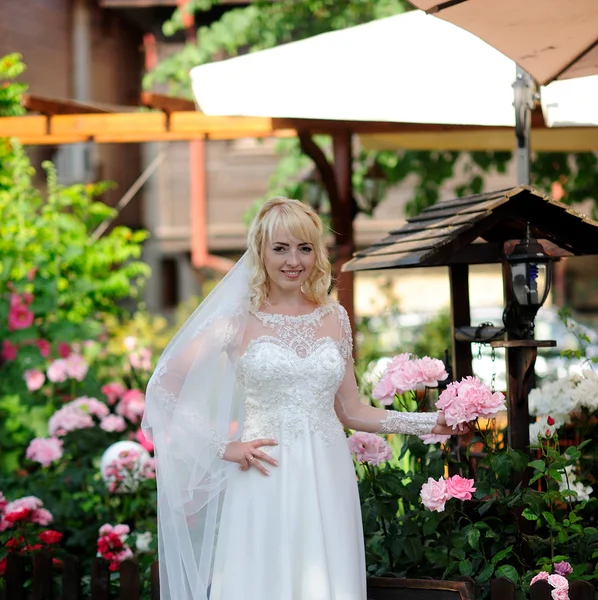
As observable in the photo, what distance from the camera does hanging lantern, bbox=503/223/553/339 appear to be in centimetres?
355

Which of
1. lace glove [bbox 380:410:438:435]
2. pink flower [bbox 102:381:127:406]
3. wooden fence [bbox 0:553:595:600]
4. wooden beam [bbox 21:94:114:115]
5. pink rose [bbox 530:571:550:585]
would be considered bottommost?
wooden fence [bbox 0:553:595:600]

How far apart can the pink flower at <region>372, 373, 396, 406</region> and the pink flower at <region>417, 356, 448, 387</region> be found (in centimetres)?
12

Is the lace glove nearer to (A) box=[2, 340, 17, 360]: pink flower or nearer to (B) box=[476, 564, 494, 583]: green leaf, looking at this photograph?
(B) box=[476, 564, 494, 583]: green leaf

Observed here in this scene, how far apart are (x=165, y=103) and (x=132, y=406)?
5.47ft

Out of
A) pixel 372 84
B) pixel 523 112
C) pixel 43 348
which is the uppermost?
pixel 372 84

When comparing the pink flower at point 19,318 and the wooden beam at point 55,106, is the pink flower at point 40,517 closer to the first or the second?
the pink flower at point 19,318

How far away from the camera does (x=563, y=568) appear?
11.1ft

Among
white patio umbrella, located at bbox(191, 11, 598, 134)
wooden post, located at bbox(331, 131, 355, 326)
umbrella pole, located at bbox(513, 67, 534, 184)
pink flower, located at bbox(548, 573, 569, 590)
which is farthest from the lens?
wooden post, located at bbox(331, 131, 355, 326)

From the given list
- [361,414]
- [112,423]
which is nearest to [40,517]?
[112,423]

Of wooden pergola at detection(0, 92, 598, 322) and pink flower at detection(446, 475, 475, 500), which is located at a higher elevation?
wooden pergola at detection(0, 92, 598, 322)

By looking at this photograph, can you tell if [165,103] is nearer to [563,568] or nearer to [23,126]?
[23,126]

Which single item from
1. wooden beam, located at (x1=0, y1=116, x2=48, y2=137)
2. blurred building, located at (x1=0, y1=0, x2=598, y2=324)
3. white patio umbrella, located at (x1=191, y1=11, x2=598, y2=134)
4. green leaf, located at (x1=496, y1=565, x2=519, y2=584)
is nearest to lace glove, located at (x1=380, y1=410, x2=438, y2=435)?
green leaf, located at (x1=496, y1=565, x2=519, y2=584)

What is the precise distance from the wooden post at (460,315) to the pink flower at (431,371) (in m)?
0.41

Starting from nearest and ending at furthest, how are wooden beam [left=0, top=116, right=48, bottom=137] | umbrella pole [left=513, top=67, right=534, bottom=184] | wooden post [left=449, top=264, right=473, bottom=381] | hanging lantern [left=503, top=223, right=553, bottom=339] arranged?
hanging lantern [left=503, top=223, right=553, bottom=339], wooden post [left=449, top=264, right=473, bottom=381], umbrella pole [left=513, top=67, right=534, bottom=184], wooden beam [left=0, top=116, right=48, bottom=137]
